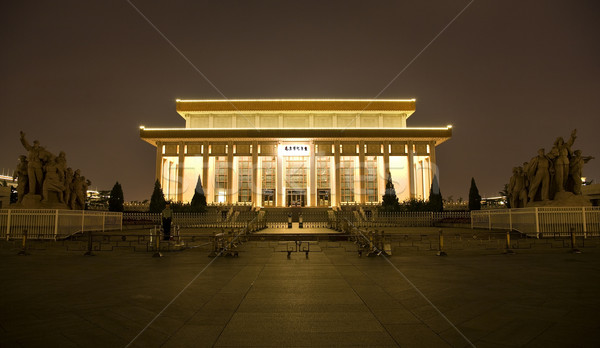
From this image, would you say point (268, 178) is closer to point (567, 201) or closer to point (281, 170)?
point (281, 170)

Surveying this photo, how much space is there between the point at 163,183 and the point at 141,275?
137 ft

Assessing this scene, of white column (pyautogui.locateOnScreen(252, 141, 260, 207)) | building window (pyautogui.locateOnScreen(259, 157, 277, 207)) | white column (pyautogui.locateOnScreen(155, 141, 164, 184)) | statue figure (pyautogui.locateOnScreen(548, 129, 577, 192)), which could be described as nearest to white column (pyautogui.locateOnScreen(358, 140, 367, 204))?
building window (pyautogui.locateOnScreen(259, 157, 277, 207))

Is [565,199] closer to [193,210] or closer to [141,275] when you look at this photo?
[141,275]

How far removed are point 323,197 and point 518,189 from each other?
2938cm

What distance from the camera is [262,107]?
50156 mm

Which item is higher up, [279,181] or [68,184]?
[279,181]

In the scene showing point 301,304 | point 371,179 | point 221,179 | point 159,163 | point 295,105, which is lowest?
point 301,304

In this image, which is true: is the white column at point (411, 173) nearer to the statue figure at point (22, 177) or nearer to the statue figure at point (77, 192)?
the statue figure at point (77, 192)

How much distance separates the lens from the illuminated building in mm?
46375

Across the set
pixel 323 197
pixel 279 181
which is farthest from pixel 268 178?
pixel 323 197

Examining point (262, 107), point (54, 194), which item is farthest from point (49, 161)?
point (262, 107)

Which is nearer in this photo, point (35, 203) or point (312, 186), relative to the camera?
point (35, 203)

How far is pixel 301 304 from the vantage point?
17.8 ft

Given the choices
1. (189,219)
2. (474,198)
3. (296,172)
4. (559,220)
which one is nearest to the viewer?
(559,220)
